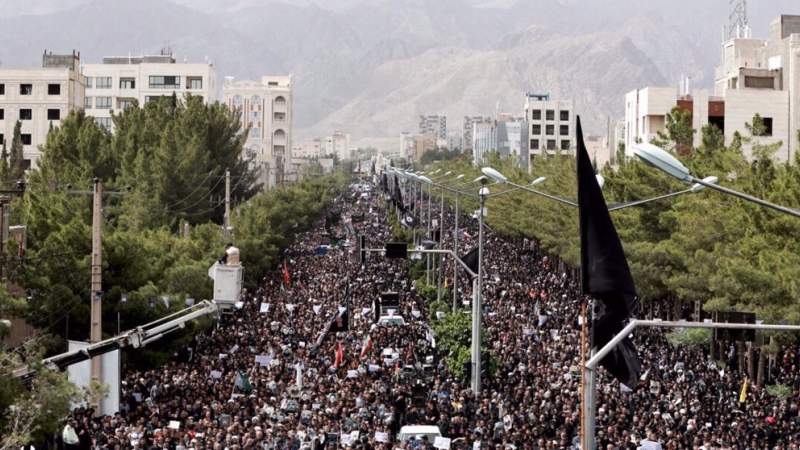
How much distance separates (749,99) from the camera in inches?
2921

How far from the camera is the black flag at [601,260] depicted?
15.6 metres

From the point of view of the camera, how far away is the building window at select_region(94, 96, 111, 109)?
126688 mm

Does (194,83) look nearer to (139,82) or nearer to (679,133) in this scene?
(139,82)

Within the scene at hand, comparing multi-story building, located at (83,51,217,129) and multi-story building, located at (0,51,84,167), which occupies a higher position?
multi-story building, located at (83,51,217,129)

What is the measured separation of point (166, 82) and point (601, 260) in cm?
11494

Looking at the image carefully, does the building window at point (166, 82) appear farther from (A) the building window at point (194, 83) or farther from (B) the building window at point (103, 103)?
(B) the building window at point (103, 103)

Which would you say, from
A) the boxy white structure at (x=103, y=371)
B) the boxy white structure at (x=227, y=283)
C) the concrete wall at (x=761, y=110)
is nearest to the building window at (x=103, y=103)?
the concrete wall at (x=761, y=110)

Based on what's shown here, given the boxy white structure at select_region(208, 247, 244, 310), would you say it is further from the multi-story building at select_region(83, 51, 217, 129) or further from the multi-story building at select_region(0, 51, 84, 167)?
the multi-story building at select_region(83, 51, 217, 129)

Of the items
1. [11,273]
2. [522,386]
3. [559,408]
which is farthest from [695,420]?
[11,273]

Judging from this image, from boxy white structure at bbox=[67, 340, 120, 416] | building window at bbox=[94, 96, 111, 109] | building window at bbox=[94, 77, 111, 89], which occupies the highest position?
building window at bbox=[94, 77, 111, 89]

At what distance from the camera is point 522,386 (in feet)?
118

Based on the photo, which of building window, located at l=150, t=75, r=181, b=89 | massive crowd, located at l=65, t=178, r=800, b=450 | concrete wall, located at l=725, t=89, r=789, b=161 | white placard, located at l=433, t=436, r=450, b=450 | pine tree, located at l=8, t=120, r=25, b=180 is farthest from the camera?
building window, located at l=150, t=75, r=181, b=89

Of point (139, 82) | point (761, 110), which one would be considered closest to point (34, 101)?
point (139, 82)

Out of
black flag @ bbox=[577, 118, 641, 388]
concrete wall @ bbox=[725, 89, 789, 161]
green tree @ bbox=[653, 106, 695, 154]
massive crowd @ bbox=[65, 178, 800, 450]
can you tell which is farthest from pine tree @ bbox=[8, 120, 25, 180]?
black flag @ bbox=[577, 118, 641, 388]
